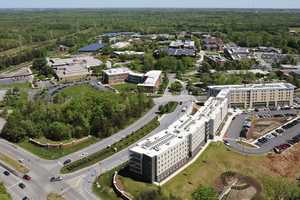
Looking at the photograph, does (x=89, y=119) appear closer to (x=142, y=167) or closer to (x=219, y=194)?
(x=142, y=167)

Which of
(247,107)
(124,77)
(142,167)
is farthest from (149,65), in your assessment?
(142,167)

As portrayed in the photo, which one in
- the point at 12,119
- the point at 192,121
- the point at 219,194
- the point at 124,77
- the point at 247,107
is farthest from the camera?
the point at 124,77

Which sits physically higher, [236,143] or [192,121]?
[192,121]

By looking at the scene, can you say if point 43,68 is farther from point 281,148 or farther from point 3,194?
point 281,148

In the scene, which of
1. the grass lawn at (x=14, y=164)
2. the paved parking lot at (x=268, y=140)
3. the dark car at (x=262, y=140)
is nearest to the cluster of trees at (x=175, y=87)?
the paved parking lot at (x=268, y=140)

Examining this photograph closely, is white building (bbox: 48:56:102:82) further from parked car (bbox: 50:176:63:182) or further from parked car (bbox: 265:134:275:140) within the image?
parked car (bbox: 265:134:275:140)

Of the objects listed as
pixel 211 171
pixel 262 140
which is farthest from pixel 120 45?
pixel 211 171
